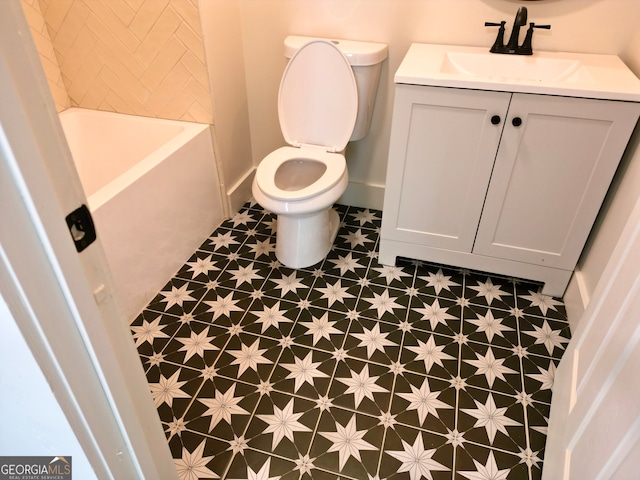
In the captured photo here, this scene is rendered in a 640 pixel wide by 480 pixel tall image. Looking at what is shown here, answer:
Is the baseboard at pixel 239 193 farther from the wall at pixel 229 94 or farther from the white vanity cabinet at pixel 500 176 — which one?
the white vanity cabinet at pixel 500 176

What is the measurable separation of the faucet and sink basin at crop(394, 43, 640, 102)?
35mm

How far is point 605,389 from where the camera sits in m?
1.01

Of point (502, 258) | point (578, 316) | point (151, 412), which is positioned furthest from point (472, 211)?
point (151, 412)

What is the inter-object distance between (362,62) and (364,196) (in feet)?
2.41

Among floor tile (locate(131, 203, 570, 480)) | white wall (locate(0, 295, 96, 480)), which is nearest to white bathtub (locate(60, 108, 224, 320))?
floor tile (locate(131, 203, 570, 480))

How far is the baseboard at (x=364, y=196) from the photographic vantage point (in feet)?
7.91

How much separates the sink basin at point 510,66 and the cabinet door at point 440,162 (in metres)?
0.24

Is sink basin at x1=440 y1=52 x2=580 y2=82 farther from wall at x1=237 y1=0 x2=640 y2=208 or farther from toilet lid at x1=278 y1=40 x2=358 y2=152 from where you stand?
toilet lid at x1=278 y1=40 x2=358 y2=152

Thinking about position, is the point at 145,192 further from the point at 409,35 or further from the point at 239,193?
the point at 409,35

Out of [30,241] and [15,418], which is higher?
[30,241]

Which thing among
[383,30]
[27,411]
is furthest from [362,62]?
[27,411]

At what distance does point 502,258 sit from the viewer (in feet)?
6.21

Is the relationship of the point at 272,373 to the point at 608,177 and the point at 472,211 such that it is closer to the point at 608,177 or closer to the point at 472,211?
the point at 472,211

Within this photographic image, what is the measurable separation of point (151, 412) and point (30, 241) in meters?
0.49
